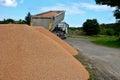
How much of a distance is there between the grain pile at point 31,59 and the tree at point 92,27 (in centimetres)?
→ 5198

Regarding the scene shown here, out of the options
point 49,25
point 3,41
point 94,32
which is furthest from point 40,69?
point 94,32

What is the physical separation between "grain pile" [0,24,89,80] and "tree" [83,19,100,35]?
5198cm

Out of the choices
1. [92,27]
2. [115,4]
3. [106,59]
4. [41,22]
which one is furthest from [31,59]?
[92,27]

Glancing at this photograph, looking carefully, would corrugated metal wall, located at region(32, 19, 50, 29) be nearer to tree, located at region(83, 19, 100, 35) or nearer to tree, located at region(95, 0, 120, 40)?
tree, located at region(95, 0, 120, 40)

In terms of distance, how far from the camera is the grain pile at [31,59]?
902 cm

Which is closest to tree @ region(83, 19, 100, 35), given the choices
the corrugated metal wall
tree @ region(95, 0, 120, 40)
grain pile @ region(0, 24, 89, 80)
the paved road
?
tree @ region(95, 0, 120, 40)

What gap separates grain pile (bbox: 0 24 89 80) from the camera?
902 cm

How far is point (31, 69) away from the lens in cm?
923

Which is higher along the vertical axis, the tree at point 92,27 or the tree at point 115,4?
the tree at point 115,4

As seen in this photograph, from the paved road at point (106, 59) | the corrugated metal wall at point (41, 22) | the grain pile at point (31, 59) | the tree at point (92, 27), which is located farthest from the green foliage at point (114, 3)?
the grain pile at point (31, 59)

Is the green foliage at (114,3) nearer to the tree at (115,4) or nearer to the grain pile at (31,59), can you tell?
the tree at (115,4)

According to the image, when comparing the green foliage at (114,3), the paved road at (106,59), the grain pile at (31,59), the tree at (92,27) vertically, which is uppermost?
the green foliage at (114,3)

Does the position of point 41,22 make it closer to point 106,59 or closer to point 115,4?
point 106,59

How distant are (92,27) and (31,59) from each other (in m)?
54.0
